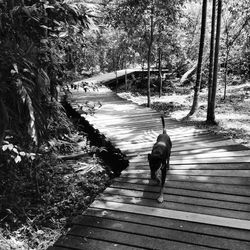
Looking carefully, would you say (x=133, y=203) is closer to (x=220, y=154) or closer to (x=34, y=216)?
(x=34, y=216)

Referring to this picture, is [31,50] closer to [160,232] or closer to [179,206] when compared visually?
[160,232]

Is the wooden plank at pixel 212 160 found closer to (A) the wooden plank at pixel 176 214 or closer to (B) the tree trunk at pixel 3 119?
(A) the wooden plank at pixel 176 214

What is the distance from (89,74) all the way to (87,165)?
19.3 metres

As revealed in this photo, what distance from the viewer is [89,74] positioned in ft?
84.4

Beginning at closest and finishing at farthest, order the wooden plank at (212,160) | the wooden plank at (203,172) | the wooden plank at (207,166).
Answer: the wooden plank at (203,172) < the wooden plank at (207,166) < the wooden plank at (212,160)

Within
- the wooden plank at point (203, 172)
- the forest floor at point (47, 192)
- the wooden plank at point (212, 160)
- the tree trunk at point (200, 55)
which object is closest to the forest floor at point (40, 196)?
the forest floor at point (47, 192)

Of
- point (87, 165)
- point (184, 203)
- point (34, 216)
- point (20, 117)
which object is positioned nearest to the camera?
point (20, 117)

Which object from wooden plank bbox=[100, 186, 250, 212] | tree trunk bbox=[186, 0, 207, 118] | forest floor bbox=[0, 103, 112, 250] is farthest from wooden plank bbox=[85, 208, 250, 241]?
tree trunk bbox=[186, 0, 207, 118]

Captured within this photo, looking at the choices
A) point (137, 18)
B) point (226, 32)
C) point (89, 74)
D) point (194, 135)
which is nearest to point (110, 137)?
point (194, 135)

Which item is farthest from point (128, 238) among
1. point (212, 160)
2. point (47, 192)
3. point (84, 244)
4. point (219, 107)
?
point (219, 107)

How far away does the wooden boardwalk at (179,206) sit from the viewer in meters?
3.47

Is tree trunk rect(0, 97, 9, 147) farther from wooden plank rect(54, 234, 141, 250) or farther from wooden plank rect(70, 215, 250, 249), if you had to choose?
wooden plank rect(70, 215, 250, 249)

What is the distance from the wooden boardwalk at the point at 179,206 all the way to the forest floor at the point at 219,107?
2991mm

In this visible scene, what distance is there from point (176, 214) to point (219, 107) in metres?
10.8
